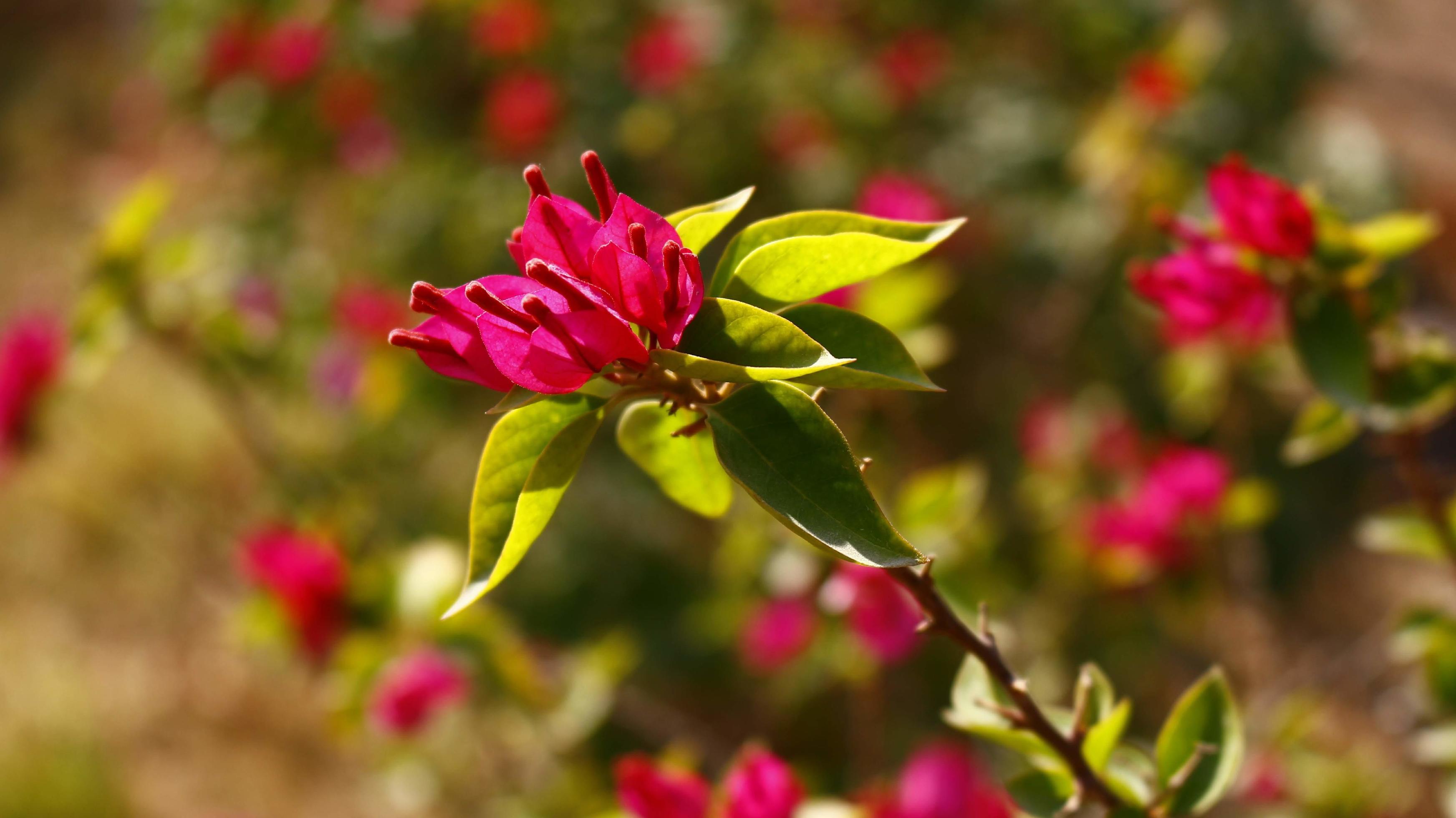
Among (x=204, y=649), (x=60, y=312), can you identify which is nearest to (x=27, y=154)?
(x=60, y=312)

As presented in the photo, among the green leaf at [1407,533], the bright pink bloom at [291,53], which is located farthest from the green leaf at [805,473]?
the bright pink bloom at [291,53]

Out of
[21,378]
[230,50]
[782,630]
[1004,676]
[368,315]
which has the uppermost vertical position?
[1004,676]

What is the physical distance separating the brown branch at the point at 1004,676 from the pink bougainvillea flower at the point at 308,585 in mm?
870

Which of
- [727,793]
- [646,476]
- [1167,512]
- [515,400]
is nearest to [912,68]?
[646,476]

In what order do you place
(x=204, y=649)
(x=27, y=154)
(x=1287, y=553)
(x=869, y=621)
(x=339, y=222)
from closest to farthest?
(x=869, y=621) < (x=1287, y=553) < (x=204, y=649) < (x=339, y=222) < (x=27, y=154)

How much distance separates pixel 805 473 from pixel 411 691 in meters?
0.85

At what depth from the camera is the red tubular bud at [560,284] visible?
371mm

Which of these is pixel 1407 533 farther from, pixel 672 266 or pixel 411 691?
pixel 411 691

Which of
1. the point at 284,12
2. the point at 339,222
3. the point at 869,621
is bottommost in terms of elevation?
the point at 339,222

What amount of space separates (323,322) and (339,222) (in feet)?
3.35

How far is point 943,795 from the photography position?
837 mm

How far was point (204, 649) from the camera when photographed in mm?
2768

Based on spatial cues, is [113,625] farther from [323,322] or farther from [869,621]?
[869,621]

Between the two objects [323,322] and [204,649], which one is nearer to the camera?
[323,322]
